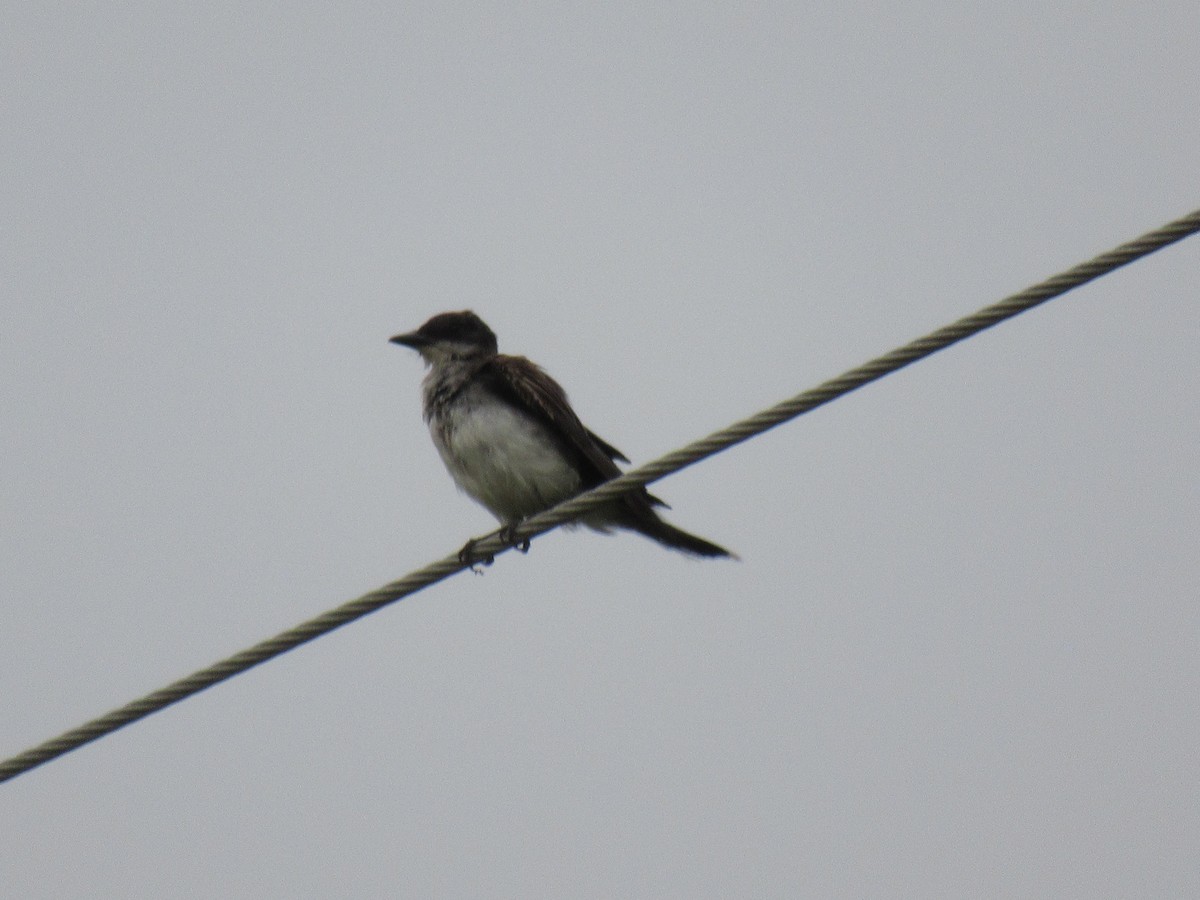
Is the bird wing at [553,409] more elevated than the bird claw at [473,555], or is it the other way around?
the bird wing at [553,409]

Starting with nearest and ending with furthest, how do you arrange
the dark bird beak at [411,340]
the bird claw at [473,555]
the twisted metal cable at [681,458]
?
the twisted metal cable at [681,458] → the bird claw at [473,555] → the dark bird beak at [411,340]

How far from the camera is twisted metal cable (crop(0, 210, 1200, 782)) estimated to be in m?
4.36

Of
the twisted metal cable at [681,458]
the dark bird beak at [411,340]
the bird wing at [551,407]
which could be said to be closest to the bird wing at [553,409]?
the bird wing at [551,407]

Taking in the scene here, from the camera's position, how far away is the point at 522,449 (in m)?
7.25

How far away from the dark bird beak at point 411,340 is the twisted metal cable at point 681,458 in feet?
9.97

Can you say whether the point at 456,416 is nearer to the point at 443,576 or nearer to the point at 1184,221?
the point at 443,576

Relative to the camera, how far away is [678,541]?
704 cm

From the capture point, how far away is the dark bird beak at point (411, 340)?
817 centimetres

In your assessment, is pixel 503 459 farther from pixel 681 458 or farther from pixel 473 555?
pixel 681 458

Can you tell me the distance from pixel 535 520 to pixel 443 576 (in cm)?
63

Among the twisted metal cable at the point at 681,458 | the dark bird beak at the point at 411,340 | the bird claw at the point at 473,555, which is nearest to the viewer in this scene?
the twisted metal cable at the point at 681,458

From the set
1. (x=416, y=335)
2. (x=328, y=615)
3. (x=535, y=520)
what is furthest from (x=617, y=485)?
(x=416, y=335)

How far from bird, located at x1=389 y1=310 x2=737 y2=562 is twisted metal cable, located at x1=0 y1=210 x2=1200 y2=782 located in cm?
187

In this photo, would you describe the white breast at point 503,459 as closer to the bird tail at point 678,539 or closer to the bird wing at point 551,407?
the bird wing at point 551,407
